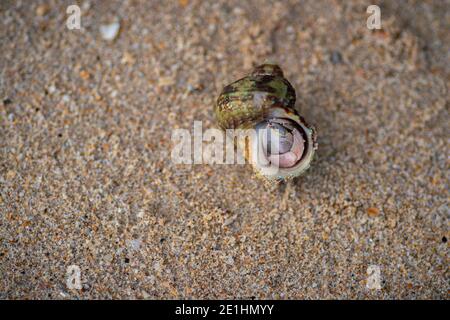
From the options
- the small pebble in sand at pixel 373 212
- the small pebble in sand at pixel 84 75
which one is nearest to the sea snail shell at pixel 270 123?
the small pebble in sand at pixel 373 212

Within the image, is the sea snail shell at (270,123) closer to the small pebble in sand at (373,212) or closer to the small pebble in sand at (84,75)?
the small pebble in sand at (373,212)

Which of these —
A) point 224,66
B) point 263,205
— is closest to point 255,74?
point 224,66

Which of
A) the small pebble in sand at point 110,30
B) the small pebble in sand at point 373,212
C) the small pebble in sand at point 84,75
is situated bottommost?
the small pebble in sand at point 373,212

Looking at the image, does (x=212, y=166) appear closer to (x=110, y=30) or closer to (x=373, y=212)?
(x=373, y=212)

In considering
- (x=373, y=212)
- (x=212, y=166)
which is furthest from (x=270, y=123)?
(x=373, y=212)

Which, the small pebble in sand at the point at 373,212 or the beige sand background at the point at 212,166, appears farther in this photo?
the small pebble in sand at the point at 373,212
